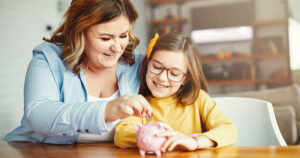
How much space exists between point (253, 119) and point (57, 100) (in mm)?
876

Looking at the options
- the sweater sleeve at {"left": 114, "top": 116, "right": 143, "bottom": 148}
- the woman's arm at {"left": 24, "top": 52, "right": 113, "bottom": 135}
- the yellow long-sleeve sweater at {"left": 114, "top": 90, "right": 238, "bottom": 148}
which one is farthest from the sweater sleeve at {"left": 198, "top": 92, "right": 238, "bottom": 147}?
the woman's arm at {"left": 24, "top": 52, "right": 113, "bottom": 135}

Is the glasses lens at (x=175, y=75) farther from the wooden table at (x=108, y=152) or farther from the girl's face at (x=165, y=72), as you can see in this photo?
the wooden table at (x=108, y=152)

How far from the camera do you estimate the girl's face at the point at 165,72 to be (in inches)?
46.3

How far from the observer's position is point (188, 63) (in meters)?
1.23

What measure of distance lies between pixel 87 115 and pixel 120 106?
109 mm

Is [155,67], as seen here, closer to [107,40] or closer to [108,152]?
[107,40]

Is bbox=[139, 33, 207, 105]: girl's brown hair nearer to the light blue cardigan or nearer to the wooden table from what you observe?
the light blue cardigan

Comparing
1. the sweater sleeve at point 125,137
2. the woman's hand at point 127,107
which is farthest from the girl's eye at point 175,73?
the woman's hand at point 127,107

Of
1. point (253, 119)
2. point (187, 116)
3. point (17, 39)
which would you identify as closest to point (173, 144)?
point (187, 116)

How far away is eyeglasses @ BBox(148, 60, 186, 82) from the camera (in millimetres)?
1174

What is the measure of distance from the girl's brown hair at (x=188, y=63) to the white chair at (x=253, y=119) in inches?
8.5

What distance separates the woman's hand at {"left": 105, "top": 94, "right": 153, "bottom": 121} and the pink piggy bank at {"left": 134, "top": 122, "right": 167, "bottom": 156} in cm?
6

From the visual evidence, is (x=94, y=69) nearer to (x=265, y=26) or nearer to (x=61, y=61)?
(x=61, y=61)

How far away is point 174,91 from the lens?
4.09 ft
